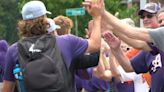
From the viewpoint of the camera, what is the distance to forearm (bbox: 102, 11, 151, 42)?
524 cm

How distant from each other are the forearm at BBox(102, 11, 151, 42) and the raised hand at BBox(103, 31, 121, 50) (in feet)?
0.54

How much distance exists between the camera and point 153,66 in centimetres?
582

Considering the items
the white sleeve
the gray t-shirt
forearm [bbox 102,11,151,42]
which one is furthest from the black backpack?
the white sleeve

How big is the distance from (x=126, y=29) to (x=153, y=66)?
62cm

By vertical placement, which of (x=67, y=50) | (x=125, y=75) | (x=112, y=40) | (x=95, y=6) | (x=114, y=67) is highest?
(x=95, y=6)

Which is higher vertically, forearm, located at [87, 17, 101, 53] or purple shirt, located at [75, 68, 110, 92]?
forearm, located at [87, 17, 101, 53]

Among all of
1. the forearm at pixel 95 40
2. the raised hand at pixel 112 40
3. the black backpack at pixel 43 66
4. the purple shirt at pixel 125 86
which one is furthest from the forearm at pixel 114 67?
the black backpack at pixel 43 66

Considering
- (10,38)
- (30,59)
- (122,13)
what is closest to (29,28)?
(30,59)

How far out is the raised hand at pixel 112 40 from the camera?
580cm

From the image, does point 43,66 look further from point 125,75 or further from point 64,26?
point 64,26

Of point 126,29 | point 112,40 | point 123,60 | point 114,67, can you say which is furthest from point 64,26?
point 126,29

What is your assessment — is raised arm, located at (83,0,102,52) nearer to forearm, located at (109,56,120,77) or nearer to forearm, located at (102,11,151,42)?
forearm, located at (102,11,151,42)

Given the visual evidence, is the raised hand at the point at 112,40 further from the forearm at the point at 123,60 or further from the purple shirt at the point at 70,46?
the purple shirt at the point at 70,46

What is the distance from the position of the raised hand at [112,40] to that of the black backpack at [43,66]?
2.19ft
